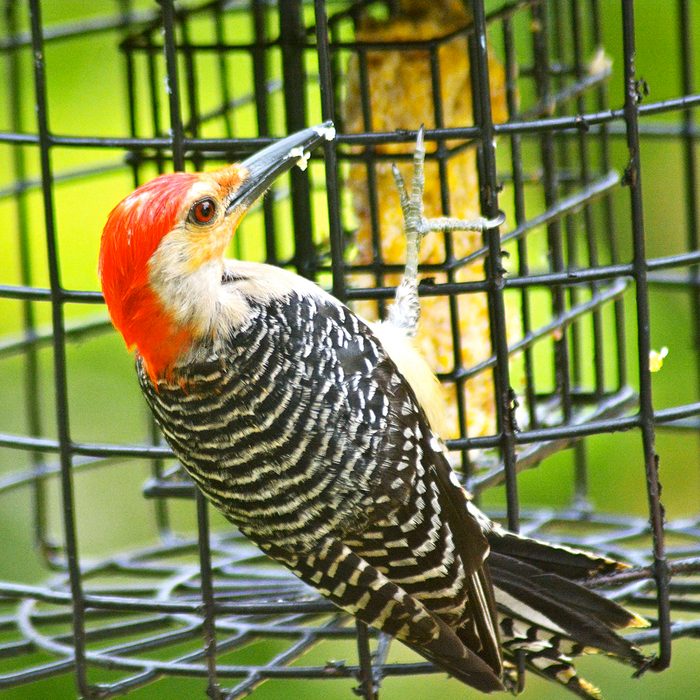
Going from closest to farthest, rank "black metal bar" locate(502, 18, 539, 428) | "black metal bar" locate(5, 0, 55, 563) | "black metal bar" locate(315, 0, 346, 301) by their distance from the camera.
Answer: "black metal bar" locate(315, 0, 346, 301) < "black metal bar" locate(502, 18, 539, 428) < "black metal bar" locate(5, 0, 55, 563)

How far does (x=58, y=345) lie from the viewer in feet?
11.0

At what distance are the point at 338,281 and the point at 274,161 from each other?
306mm

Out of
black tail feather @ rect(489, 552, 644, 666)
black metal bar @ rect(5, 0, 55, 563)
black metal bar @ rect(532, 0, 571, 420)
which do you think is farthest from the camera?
black metal bar @ rect(5, 0, 55, 563)

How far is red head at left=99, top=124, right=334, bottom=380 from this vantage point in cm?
310

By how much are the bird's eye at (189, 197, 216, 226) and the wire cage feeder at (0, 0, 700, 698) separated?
4.4 inches

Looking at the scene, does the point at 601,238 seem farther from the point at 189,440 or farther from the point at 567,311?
the point at 189,440

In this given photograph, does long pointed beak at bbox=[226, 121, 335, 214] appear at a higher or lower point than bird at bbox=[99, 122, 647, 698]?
higher

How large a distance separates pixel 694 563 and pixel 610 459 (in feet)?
5.66

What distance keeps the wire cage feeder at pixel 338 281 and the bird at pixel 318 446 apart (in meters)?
0.12

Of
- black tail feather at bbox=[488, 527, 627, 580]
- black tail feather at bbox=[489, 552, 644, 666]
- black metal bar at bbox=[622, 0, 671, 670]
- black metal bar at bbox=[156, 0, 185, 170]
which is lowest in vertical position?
black tail feather at bbox=[489, 552, 644, 666]

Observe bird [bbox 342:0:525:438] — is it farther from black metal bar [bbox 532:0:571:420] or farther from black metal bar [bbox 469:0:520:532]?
black metal bar [bbox 469:0:520:532]

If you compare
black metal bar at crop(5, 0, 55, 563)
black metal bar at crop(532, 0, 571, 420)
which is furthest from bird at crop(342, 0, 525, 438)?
black metal bar at crop(5, 0, 55, 563)

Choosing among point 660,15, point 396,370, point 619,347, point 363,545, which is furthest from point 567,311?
point 660,15

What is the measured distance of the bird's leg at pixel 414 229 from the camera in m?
3.45
